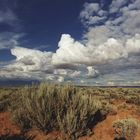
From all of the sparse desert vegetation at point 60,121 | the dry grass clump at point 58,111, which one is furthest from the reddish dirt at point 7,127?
the dry grass clump at point 58,111

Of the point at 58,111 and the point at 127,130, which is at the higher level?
the point at 58,111

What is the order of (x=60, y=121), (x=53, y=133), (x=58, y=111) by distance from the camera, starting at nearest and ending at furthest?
(x=60, y=121)
(x=58, y=111)
(x=53, y=133)

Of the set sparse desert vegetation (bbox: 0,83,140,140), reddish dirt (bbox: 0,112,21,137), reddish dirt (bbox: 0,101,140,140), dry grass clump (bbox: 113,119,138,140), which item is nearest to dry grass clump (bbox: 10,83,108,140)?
sparse desert vegetation (bbox: 0,83,140,140)

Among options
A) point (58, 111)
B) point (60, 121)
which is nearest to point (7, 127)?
point (58, 111)

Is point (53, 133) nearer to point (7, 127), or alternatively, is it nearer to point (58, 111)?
point (58, 111)

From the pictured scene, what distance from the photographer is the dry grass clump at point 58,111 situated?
441 inches

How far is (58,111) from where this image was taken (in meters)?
11.6

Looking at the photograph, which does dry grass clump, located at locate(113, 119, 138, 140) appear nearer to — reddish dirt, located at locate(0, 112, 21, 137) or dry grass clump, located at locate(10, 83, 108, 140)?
dry grass clump, located at locate(10, 83, 108, 140)

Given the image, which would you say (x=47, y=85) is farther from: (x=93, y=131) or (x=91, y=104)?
(x=93, y=131)

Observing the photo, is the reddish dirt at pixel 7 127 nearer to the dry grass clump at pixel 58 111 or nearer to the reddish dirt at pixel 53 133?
the reddish dirt at pixel 53 133

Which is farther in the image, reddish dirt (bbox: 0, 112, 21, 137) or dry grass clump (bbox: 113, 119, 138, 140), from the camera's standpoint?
reddish dirt (bbox: 0, 112, 21, 137)

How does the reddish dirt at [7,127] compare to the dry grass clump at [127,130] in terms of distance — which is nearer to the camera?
the dry grass clump at [127,130]

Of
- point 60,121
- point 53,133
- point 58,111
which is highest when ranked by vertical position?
point 58,111

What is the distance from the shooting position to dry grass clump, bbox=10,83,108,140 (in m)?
11.2
